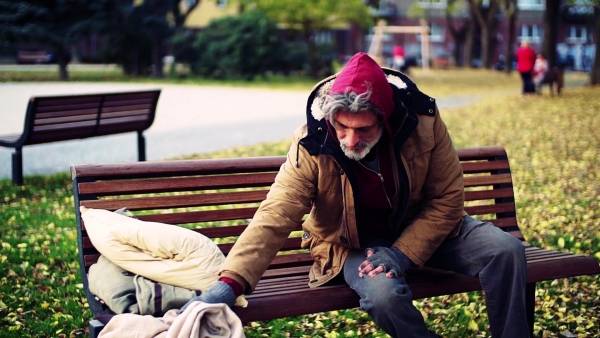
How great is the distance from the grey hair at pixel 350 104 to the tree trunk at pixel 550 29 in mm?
22118

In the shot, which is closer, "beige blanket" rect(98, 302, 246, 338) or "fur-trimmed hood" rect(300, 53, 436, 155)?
"beige blanket" rect(98, 302, 246, 338)

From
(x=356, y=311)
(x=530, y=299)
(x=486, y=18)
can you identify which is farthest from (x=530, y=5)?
(x=530, y=299)

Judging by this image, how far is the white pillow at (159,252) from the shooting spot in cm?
316

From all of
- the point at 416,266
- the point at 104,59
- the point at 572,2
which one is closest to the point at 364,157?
the point at 416,266

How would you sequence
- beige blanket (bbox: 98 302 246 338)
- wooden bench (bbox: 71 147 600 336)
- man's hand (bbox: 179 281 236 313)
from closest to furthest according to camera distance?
beige blanket (bbox: 98 302 246 338) < man's hand (bbox: 179 281 236 313) < wooden bench (bbox: 71 147 600 336)

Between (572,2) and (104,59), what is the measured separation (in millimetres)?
18795

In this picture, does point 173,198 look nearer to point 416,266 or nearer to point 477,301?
point 416,266

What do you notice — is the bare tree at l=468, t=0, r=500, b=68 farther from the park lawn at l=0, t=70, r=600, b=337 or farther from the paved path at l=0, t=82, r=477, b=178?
the park lawn at l=0, t=70, r=600, b=337

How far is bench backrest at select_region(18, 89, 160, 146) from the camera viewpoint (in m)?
8.00

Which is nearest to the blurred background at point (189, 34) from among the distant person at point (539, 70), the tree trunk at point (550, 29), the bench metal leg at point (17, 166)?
the tree trunk at point (550, 29)

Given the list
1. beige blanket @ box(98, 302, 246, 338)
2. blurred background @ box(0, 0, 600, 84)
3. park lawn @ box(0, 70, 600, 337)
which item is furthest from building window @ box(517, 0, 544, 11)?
beige blanket @ box(98, 302, 246, 338)

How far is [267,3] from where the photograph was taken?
30812 millimetres

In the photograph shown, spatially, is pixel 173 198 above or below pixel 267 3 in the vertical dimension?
below

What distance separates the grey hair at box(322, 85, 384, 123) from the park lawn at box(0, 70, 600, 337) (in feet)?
5.34
